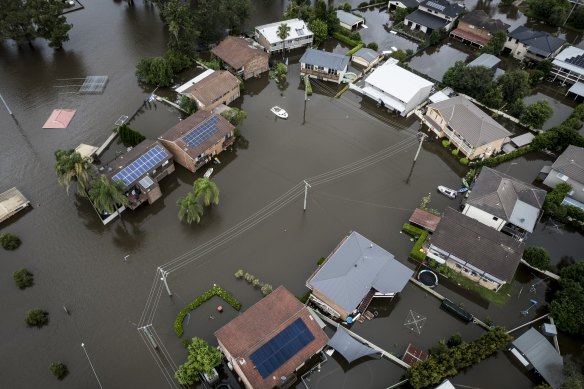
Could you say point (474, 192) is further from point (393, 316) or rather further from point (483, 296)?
point (393, 316)

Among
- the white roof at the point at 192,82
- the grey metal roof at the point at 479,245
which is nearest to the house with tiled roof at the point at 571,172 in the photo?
the grey metal roof at the point at 479,245

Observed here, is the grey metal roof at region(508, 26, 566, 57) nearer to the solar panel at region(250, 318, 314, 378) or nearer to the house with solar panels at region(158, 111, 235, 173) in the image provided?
the house with solar panels at region(158, 111, 235, 173)

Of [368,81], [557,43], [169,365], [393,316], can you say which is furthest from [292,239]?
[557,43]

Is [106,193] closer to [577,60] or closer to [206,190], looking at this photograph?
[206,190]

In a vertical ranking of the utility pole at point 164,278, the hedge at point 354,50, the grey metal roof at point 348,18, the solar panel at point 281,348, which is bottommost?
the utility pole at point 164,278

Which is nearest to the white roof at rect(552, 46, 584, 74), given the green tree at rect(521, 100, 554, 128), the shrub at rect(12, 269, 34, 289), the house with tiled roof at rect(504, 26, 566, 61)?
the house with tiled roof at rect(504, 26, 566, 61)

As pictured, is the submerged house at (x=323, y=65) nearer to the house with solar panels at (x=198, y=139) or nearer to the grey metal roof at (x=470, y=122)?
the grey metal roof at (x=470, y=122)

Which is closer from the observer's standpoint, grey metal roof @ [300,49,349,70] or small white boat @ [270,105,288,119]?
small white boat @ [270,105,288,119]
